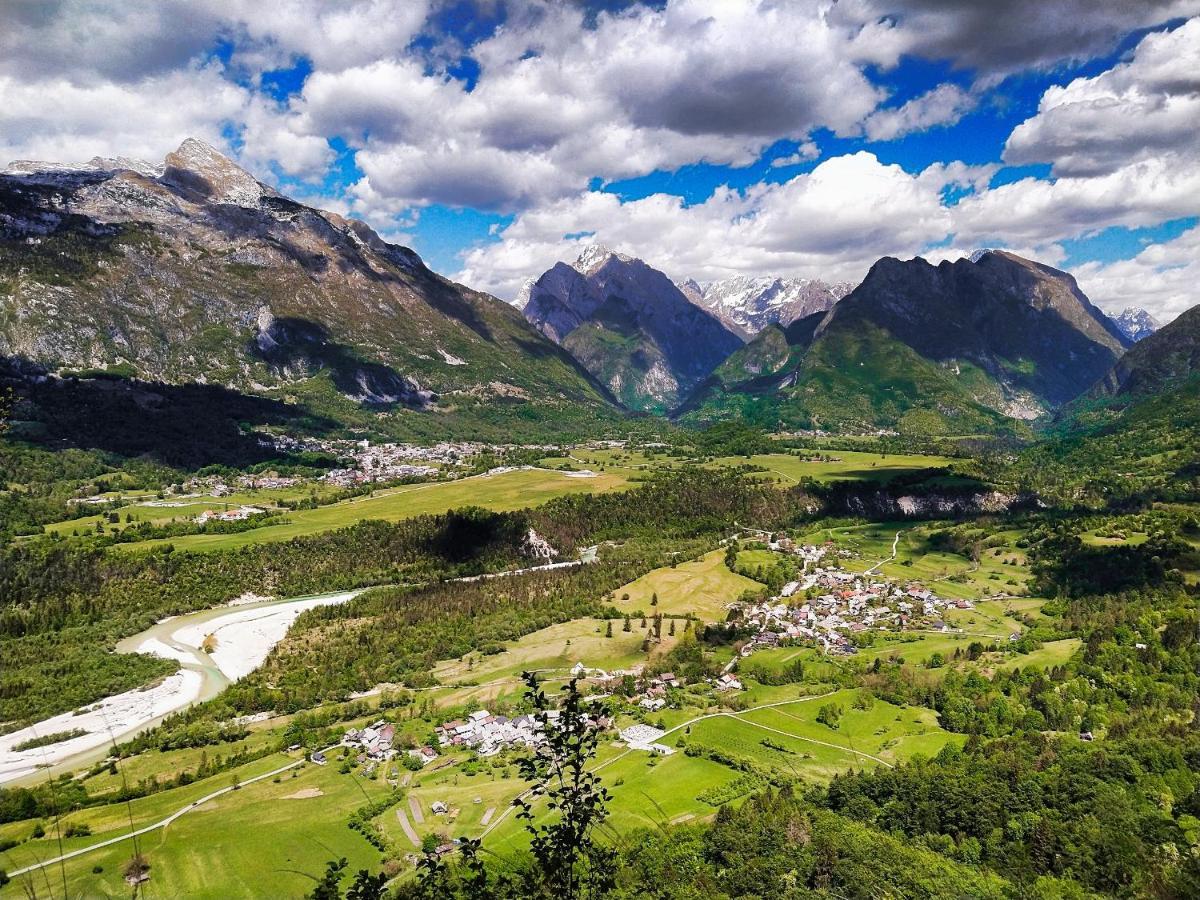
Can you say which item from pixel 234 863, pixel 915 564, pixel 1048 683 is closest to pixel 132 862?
pixel 234 863

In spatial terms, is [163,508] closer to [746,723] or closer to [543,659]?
[543,659]

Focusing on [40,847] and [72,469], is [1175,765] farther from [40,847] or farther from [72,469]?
[72,469]

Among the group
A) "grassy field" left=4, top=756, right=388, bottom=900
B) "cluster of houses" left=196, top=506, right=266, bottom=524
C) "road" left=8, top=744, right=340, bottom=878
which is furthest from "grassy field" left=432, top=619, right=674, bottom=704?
"cluster of houses" left=196, top=506, right=266, bottom=524

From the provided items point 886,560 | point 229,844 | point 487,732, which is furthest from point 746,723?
point 886,560

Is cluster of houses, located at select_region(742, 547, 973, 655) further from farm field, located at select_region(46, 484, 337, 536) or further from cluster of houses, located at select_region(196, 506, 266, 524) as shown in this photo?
farm field, located at select_region(46, 484, 337, 536)

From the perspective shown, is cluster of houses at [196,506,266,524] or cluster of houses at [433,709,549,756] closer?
cluster of houses at [433,709,549,756]

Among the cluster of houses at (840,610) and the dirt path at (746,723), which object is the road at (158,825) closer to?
→ the dirt path at (746,723)
